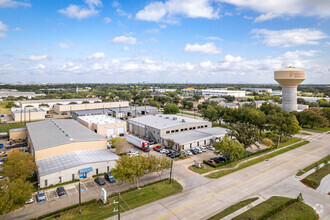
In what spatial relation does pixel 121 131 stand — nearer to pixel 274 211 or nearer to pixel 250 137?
pixel 250 137

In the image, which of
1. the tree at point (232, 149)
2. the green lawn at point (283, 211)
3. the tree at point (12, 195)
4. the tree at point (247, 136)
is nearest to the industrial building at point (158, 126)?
the tree at point (247, 136)

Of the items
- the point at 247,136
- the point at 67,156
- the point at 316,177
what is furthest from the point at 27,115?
the point at 316,177

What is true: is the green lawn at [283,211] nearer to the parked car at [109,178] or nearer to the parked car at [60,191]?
the parked car at [109,178]

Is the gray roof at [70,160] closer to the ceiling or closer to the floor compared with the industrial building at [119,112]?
closer to the floor

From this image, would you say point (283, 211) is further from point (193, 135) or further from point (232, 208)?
point (193, 135)

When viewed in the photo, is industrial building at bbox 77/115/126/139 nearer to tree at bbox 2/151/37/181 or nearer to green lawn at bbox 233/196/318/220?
tree at bbox 2/151/37/181

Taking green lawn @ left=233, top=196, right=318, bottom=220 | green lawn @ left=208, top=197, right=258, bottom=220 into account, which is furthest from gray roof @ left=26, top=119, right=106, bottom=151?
green lawn @ left=233, top=196, right=318, bottom=220
